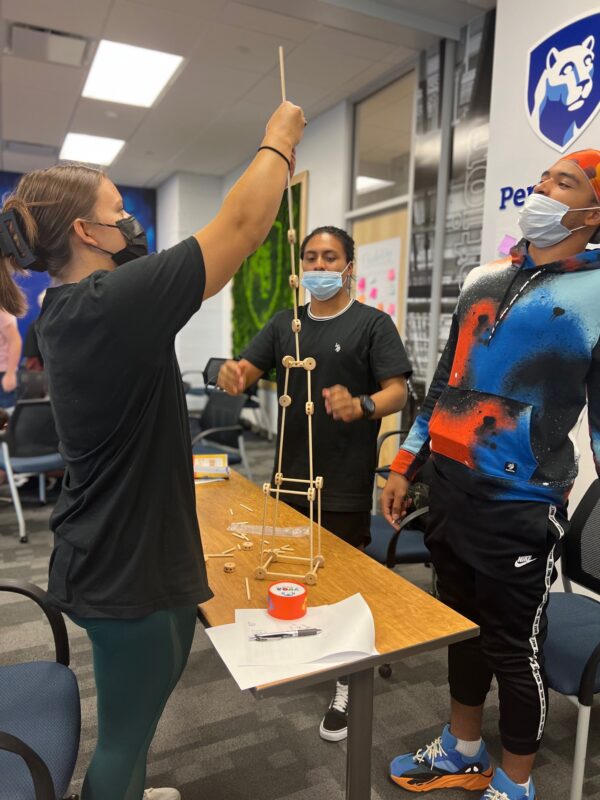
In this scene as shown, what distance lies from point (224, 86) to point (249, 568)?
4.39m

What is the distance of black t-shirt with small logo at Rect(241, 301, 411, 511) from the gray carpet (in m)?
0.77

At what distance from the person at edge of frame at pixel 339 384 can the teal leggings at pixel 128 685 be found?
0.90 meters

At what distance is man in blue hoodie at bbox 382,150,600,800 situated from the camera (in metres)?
1.41

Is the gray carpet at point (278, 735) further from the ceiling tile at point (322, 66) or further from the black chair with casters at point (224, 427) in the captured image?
the ceiling tile at point (322, 66)

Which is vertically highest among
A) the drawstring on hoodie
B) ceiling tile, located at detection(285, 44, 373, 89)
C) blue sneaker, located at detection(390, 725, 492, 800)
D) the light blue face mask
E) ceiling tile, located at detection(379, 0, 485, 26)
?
ceiling tile, located at detection(285, 44, 373, 89)

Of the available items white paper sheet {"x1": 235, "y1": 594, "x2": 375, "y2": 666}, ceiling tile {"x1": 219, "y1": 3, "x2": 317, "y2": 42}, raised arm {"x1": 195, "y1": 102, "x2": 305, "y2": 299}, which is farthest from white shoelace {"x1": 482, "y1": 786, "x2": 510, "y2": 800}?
ceiling tile {"x1": 219, "y1": 3, "x2": 317, "y2": 42}

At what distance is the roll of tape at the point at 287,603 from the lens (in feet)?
4.07

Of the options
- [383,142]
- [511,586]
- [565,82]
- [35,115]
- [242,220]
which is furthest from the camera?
[35,115]

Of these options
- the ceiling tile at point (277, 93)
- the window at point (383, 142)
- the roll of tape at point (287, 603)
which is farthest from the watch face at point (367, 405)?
the ceiling tile at point (277, 93)

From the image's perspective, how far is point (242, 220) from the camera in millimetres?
950

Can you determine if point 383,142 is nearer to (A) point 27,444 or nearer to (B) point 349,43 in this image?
(B) point 349,43

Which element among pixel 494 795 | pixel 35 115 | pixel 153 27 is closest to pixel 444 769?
pixel 494 795

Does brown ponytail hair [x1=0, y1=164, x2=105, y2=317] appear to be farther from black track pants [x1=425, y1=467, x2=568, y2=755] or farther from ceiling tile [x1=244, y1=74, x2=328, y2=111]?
ceiling tile [x1=244, y1=74, x2=328, y2=111]

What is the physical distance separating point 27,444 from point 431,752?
125 inches
